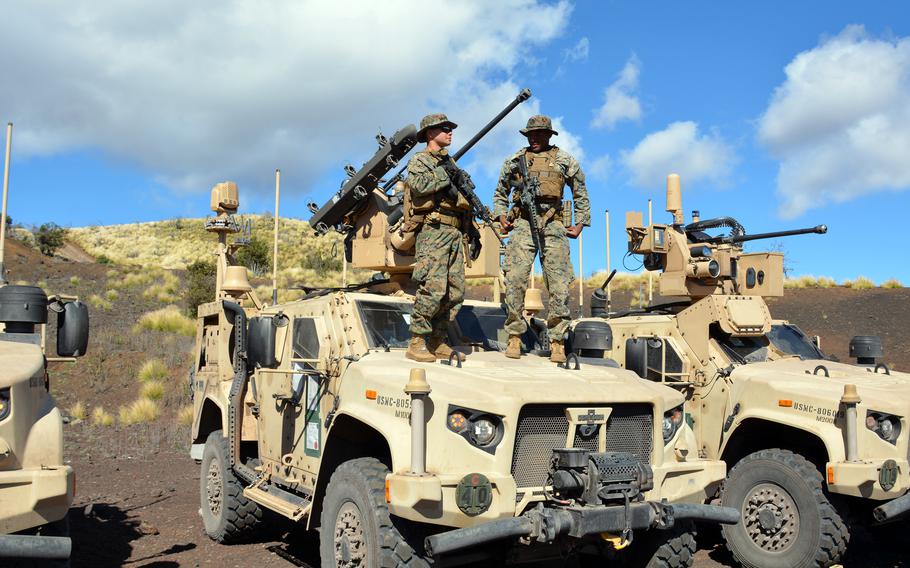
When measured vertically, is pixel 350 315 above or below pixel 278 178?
below

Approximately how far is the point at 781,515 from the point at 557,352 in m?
2.51

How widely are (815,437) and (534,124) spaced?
3656 millimetres

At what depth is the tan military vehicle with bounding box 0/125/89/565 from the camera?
4.18 m

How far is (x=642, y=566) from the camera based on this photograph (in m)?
5.48

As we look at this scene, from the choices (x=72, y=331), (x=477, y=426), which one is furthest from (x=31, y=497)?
(x=477, y=426)

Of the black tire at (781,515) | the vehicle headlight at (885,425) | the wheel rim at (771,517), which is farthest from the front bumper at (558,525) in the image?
the vehicle headlight at (885,425)

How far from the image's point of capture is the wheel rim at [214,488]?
787cm

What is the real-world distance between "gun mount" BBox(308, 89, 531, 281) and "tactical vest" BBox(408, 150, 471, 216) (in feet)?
4.06

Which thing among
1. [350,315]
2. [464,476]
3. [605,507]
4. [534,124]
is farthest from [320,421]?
[534,124]

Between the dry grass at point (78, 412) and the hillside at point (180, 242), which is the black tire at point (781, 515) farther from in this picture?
the hillside at point (180, 242)

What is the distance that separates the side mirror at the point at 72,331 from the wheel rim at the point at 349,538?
2303mm

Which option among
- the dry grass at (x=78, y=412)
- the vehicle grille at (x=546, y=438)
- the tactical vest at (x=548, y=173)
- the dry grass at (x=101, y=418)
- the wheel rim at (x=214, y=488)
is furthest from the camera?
the dry grass at (x=78, y=412)

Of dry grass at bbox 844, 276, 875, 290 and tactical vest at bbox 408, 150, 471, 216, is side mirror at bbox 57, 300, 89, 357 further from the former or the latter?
dry grass at bbox 844, 276, 875, 290

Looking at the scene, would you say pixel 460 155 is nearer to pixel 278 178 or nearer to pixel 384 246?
pixel 384 246
